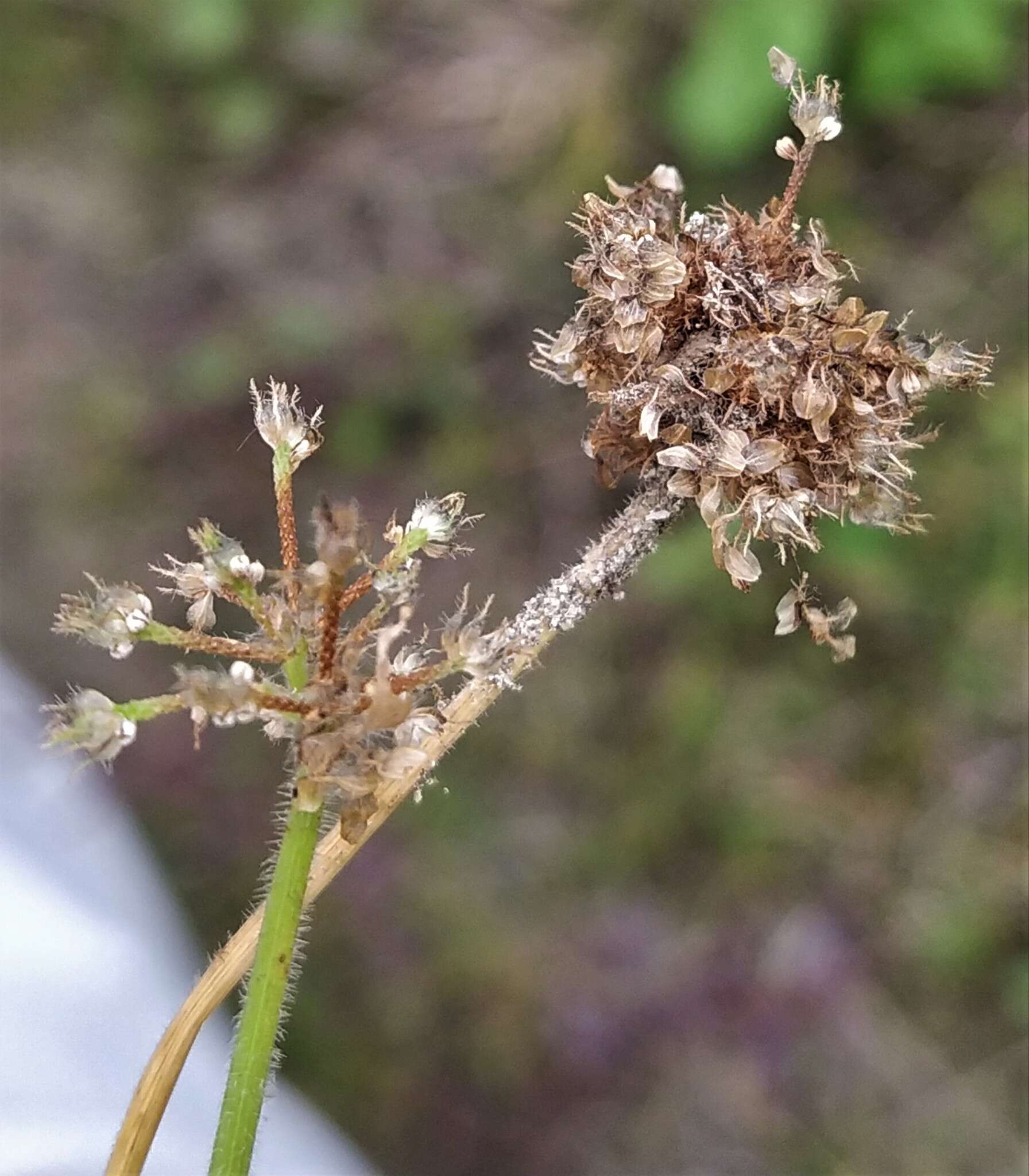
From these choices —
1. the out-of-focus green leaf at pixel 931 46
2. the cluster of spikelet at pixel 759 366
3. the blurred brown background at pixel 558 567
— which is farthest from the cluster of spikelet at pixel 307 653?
the out-of-focus green leaf at pixel 931 46

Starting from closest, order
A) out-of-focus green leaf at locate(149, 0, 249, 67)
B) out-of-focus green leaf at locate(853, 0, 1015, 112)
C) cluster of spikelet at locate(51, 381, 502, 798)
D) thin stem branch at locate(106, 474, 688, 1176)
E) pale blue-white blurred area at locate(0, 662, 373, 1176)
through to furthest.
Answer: cluster of spikelet at locate(51, 381, 502, 798), thin stem branch at locate(106, 474, 688, 1176), pale blue-white blurred area at locate(0, 662, 373, 1176), out-of-focus green leaf at locate(853, 0, 1015, 112), out-of-focus green leaf at locate(149, 0, 249, 67)

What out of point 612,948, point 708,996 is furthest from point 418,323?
point 708,996

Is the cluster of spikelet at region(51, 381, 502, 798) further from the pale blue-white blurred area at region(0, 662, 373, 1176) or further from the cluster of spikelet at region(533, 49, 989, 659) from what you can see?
the pale blue-white blurred area at region(0, 662, 373, 1176)

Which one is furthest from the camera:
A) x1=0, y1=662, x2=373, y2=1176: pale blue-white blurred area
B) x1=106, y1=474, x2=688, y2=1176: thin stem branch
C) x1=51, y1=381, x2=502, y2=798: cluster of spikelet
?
x1=0, y1=662, x2=373, y2=1176: pale blue-white blurred area

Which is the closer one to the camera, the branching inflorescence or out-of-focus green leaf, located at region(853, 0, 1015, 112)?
the branching inflorescence

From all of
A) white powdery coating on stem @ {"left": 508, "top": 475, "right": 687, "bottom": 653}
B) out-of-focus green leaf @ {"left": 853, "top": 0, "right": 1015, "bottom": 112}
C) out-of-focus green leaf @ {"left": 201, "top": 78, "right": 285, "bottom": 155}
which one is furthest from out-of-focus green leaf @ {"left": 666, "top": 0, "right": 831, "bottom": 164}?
white powdery coating on stem @ {"left": 508, "top": 475, "right": 687, "bottom": 653}

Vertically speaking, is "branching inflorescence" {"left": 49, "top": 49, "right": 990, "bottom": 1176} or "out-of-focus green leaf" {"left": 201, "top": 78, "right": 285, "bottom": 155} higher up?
"out-of-focus green leaf" {"left": 201, "top": 78, "right": 285, "bottom": 155}
